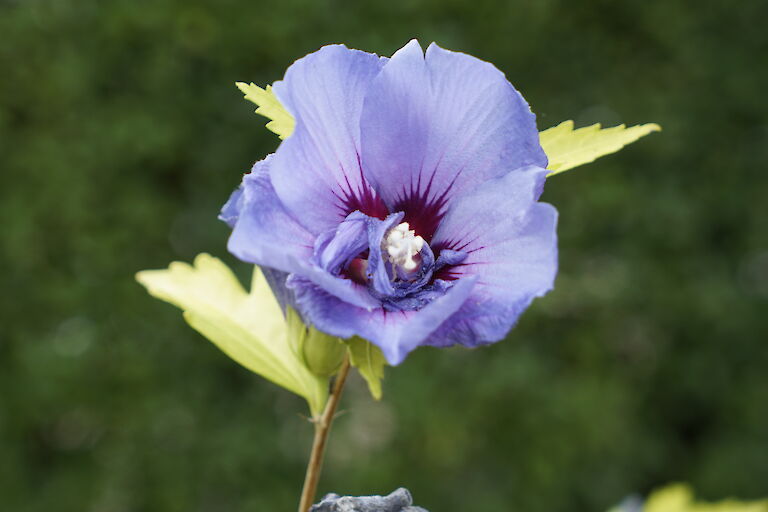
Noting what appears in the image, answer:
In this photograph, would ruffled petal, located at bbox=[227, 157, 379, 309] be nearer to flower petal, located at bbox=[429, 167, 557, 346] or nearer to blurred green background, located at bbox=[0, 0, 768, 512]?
flower petal, located at bbox=[429, 167, 557, 346]

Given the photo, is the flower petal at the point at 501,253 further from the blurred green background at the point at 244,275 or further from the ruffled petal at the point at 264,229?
the blurred green background at the point at 244,275

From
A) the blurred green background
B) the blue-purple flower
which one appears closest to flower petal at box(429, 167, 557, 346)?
the blue-purple flower

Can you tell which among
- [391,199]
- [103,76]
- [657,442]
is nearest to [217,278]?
[391,199]

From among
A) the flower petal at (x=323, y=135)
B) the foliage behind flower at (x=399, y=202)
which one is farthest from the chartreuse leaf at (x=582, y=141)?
the flower petal at (x=323, y=135)

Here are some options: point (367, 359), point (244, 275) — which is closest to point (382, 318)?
point (367, 359)

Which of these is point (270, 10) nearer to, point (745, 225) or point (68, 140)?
Answer: point (68, 140)
